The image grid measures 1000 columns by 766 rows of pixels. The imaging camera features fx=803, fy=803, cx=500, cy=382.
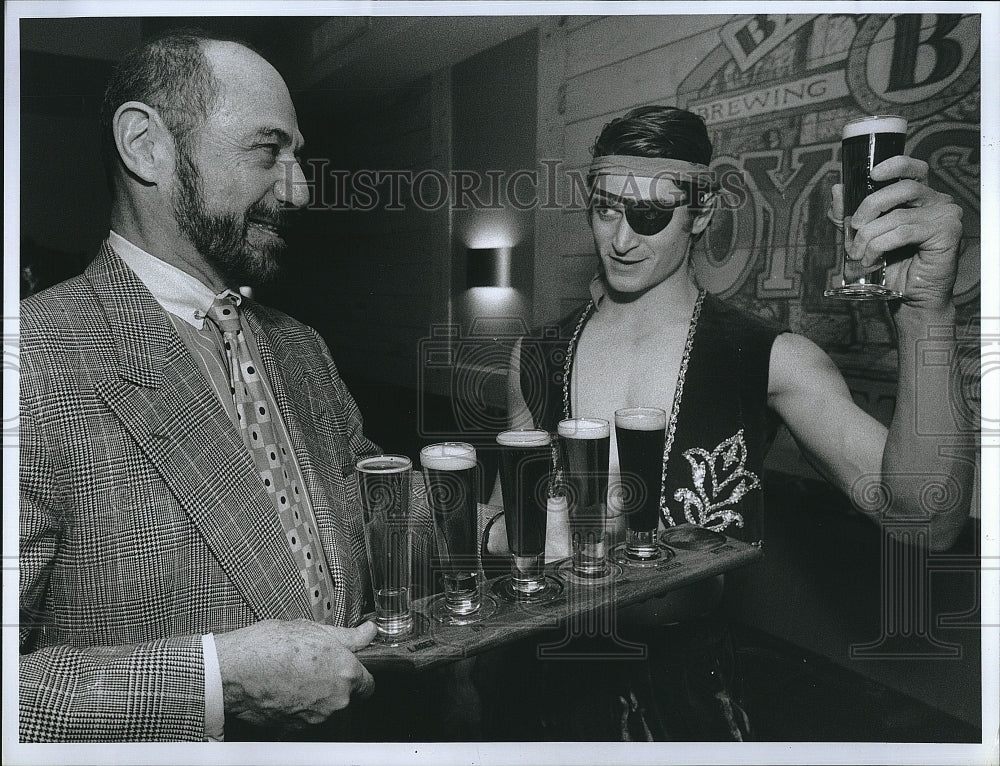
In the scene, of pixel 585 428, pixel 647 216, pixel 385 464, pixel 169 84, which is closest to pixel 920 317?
pixel 647 216

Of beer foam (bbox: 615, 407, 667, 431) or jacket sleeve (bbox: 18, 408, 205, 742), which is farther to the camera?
beer foam (bbox: 615, 407, 667, 431)

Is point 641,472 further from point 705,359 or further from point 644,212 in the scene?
point 644,212

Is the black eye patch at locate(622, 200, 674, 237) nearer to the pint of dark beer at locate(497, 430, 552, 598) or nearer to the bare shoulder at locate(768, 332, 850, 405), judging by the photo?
the bare shoulder at locate(768, 332, 850, 405)

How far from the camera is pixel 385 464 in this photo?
5.46ft

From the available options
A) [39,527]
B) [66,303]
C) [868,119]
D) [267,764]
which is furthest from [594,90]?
[267,764]

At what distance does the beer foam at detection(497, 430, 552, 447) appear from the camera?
1689 mm

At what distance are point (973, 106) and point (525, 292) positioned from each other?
1035 millimetres

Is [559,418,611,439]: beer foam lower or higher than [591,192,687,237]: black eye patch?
lower

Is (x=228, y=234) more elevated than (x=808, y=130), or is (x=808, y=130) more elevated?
(x=808, y=130)

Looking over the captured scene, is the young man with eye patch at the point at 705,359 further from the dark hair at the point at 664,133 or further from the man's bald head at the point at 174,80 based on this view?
the man's bald head at the point at 174,80

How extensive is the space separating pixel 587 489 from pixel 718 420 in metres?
0.32

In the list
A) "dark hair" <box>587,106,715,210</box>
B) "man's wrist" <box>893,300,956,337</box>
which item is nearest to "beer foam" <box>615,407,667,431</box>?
"dark hair" <box>587,106,715,210</box>

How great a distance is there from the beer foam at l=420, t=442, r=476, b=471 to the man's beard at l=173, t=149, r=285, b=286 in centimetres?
50

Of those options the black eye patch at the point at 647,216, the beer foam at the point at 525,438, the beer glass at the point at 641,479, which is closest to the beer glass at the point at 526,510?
the beer foam at the point at 525,438
